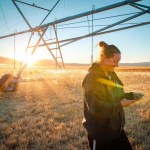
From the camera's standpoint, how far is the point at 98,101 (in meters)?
2.64

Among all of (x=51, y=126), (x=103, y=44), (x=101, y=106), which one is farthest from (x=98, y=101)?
(x=51, y=126)

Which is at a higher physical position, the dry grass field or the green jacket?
the green jacket

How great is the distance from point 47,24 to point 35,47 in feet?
5.33

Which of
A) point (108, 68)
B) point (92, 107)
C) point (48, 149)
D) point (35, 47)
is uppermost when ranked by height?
point (35, 47)

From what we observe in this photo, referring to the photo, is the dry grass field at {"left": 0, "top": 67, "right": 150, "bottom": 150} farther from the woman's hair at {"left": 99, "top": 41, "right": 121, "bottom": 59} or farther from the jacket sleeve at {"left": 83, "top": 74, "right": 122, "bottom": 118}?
the woman's hair at {"left": 99, "top": 41, "right": 121, "bottom": 59}

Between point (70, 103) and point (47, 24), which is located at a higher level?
point (47, 24)

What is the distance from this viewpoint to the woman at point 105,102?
8.73 feet

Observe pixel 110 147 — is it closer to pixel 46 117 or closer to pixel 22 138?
pixel 22 138

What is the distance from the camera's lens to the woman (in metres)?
2.66

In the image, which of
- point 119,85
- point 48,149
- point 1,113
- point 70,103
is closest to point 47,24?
point 70,103

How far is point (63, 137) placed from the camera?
5488mm

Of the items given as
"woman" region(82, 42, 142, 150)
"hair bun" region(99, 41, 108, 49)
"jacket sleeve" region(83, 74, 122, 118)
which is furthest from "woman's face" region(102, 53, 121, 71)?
"jacket sleeve" region(83, 74, 122, 118)

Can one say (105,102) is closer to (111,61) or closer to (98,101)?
(98,101)

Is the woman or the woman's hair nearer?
the woman
